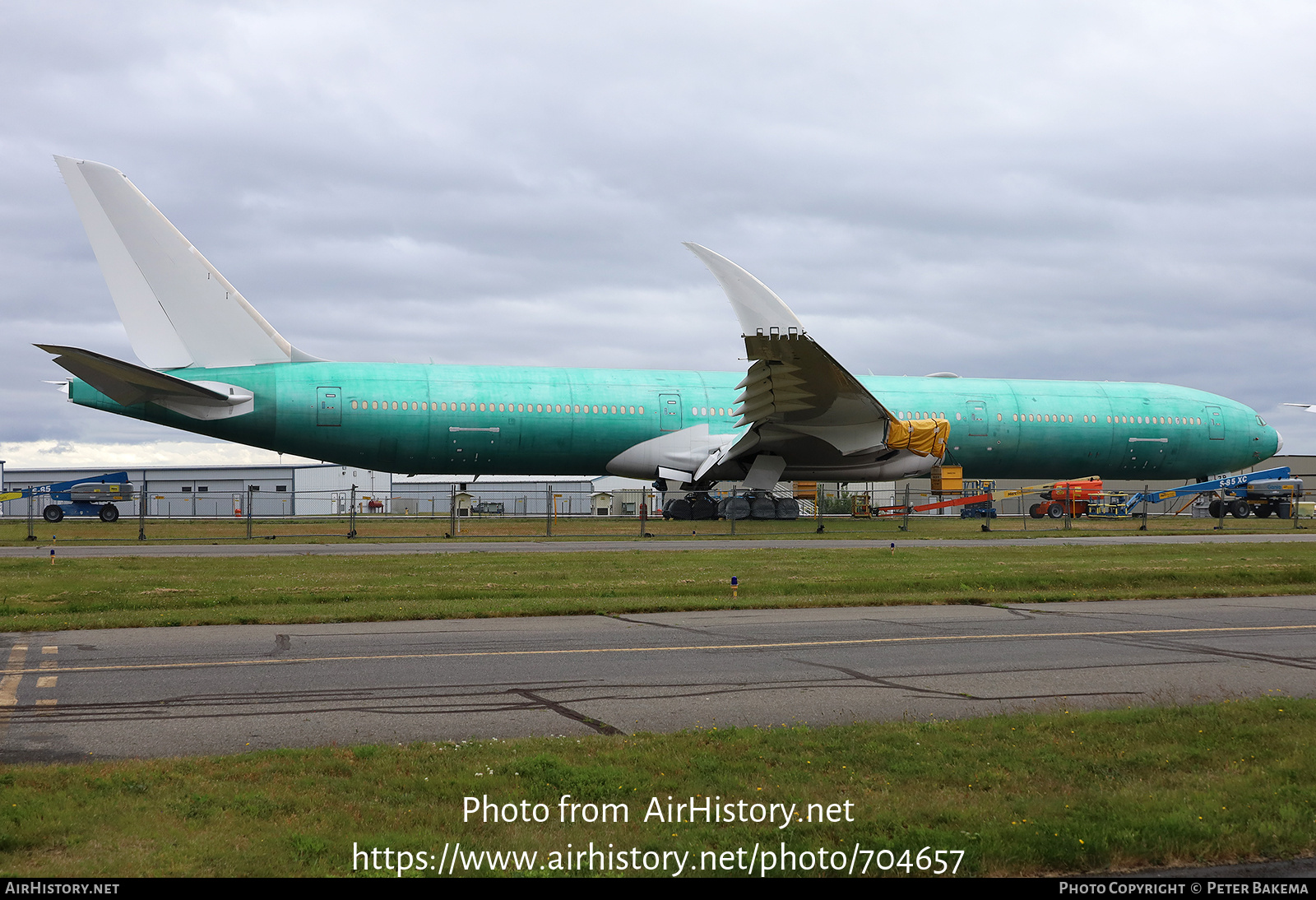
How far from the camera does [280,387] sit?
3062 cm

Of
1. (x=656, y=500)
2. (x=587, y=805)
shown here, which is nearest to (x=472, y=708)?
(x=587, y=805)

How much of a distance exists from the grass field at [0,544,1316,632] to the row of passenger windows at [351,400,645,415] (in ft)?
35.9

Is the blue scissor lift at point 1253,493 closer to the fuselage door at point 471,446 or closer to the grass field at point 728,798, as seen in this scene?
the fuselage door at point 471,446

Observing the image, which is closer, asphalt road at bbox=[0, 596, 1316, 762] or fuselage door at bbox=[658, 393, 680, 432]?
asphalt road at bbox=[0, 596, 1316, 762]

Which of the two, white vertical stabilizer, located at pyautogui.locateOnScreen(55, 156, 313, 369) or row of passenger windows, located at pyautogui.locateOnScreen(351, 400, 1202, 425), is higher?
white vertical stabilizer, located at pyautogui.locateOnScreen(55, 156, 313, 369)

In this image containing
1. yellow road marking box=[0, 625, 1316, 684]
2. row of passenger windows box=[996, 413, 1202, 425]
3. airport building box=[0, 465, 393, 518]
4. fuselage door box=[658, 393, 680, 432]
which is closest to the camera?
yellow road marking box=[0, 625, 1316, 684]

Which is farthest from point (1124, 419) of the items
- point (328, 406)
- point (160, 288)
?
point (160, 288)

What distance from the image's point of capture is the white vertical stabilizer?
93.0 ft

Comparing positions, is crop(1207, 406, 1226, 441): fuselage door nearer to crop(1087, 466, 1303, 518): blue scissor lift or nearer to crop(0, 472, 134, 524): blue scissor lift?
crop(1087, 466, 1303, 518): blue scissor lift

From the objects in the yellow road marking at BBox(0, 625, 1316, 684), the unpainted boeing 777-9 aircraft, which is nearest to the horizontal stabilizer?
the unpainted boeing 777-9 aircraft

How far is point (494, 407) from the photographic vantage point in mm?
32656

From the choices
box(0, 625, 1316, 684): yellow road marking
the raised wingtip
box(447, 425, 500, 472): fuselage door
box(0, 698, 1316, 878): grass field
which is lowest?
box(0, 625, 1316, 684): yellow road marking

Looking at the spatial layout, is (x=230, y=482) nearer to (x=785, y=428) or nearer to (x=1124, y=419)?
(x=785, y=428)
